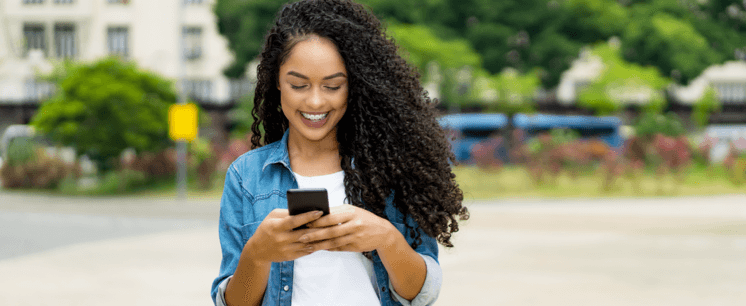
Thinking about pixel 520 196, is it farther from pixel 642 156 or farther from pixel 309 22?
pixel 309 22

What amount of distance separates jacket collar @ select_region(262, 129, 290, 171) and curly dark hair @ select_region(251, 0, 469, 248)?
5.4 inches

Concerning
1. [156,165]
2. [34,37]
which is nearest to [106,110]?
[156,165]

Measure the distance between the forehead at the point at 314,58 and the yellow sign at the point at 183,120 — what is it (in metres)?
18.8

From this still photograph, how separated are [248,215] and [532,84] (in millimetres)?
28530

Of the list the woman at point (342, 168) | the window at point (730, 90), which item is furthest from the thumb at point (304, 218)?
the window at point (730, 90)

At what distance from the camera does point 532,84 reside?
96.7 ft

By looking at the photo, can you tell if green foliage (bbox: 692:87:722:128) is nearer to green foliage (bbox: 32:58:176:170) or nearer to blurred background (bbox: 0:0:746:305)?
blurred background (bbox: 0:0:746:305)

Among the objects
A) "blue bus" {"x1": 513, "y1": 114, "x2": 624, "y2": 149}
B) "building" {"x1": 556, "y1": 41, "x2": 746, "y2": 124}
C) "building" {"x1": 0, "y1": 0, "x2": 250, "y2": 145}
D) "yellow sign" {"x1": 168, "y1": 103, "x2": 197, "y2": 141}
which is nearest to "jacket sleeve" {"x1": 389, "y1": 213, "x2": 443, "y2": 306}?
"yellow sign" {"x1": 168, "y1": 103, "x2": 197, "y2": 141}

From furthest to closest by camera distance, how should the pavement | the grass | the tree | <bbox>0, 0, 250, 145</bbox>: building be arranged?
<bbox>0, 0, 250, 145</bbox>: building
the tree
the grass
the pavement

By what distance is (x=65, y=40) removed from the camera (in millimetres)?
43406

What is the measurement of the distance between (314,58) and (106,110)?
20.8 metres

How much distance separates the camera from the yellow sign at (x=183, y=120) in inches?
789

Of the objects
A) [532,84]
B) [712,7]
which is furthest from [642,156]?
[712,7]

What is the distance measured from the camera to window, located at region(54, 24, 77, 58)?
142 ft
